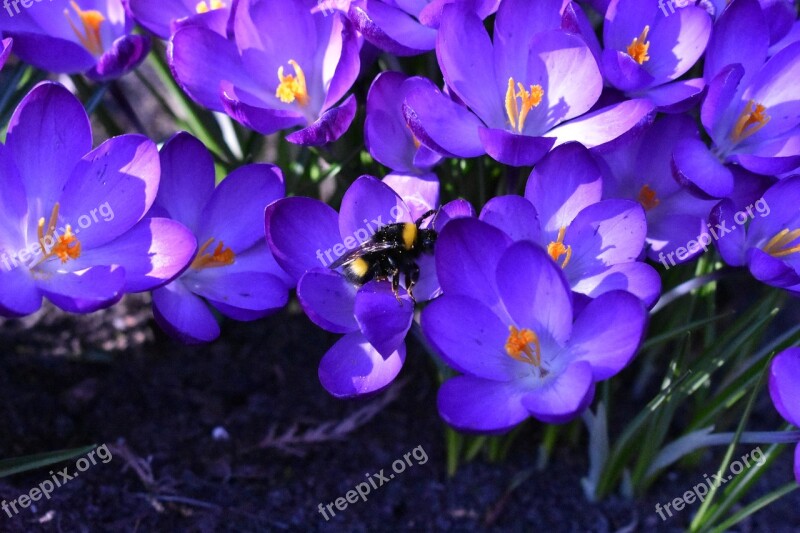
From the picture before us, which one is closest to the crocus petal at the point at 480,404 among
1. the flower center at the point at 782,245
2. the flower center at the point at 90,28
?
the flower center at the point at 782,245

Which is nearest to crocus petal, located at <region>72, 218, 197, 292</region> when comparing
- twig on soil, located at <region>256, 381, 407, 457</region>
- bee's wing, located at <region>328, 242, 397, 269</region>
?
bee's wing, located at <region>328, 242, 397, 269</region>

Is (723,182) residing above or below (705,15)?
below

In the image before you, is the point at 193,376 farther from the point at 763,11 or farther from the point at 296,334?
the point at 763,11

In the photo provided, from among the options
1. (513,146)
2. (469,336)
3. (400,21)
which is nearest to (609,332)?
(469,336)

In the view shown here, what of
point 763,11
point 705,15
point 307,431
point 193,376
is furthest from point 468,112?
point 193,376

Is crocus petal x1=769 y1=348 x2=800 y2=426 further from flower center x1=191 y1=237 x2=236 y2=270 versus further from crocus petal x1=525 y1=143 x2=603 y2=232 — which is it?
flower center x1=191 y1=237 x2=236 y2=270

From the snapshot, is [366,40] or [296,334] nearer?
[366,40]

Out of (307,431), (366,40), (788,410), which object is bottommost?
(307,431)
